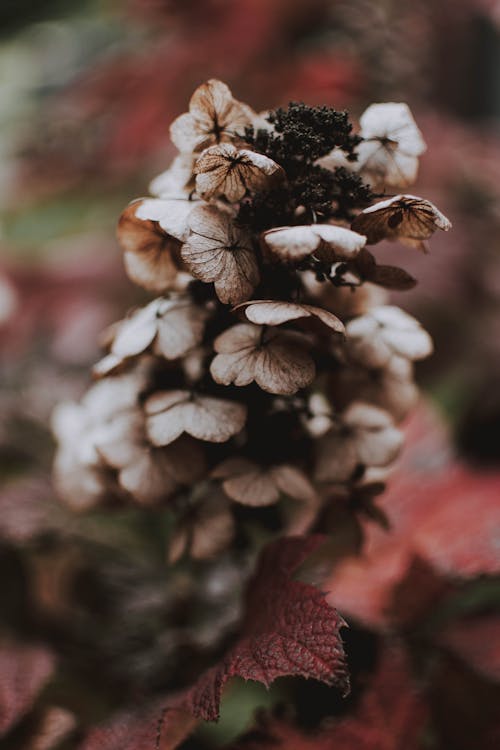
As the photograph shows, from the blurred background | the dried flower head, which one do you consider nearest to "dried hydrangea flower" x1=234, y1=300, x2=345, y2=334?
the dried flower head

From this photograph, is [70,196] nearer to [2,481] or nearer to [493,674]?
[2,481]

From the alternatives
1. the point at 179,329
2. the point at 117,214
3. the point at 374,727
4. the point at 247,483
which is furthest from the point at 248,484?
the point at 117,214

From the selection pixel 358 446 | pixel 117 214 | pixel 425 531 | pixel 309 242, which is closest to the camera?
pixel 309 242

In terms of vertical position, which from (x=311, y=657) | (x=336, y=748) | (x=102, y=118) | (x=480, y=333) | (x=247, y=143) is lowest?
(x=336, y=748)

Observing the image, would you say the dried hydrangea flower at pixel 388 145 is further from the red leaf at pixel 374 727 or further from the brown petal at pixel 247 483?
the red leaf at pixel 374 727

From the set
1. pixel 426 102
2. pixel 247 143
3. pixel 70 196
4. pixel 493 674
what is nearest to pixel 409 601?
pixel 493 674

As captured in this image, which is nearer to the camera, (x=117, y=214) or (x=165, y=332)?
(x=165, y=332)

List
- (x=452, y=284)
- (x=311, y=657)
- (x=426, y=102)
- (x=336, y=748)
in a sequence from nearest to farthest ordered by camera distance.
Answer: (x=311, y=657), (x=336, y=748), (x=452, y=284), (x=426, y=102)

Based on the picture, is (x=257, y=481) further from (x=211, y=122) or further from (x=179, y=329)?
(x=211, y=122)
